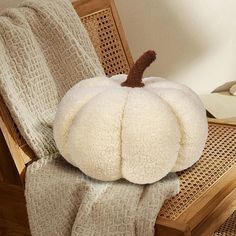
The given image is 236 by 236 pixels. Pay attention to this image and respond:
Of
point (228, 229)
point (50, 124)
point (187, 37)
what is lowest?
point (228, 229)

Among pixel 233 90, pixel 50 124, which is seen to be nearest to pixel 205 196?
pixel 50 124

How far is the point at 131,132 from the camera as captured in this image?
0.95 m

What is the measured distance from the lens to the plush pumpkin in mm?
959

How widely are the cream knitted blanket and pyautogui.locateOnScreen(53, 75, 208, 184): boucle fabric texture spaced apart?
1.5 inches

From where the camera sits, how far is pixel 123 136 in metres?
0.96

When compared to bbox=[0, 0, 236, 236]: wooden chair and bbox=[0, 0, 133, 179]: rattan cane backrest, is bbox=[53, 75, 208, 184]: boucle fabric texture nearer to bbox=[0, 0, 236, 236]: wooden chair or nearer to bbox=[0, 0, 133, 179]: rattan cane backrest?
bbox=[0, 0, 236, 236]: wooden chair

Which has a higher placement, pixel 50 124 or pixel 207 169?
pixel 50 124

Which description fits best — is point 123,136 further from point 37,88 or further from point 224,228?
point 224,228

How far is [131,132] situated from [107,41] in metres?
0.55

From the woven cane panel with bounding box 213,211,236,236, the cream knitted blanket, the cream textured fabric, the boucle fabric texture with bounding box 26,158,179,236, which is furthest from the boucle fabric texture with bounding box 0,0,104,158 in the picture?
the cream textured fabric

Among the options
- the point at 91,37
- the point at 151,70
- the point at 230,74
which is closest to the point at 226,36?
the point at 230,74

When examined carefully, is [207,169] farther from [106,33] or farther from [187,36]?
[187,36]

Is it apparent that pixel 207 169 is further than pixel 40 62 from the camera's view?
No

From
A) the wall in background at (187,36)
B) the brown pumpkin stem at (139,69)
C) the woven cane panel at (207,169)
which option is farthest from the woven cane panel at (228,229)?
the wall in background at (187,36)
